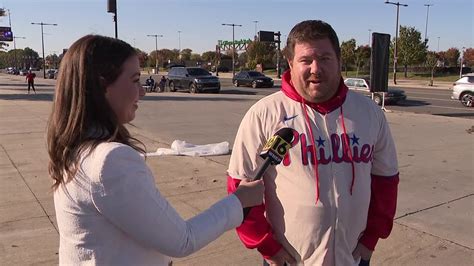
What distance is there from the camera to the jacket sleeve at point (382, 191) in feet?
7.71

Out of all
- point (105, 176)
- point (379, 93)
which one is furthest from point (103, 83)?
point (379, 93)

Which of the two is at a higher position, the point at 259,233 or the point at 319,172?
the point at 319,172

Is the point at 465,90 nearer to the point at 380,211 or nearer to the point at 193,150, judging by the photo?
the point at 193,150

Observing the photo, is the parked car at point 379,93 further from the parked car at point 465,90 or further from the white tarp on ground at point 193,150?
the white tarp on ground at point 193,150

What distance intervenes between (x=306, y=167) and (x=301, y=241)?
368 millimetres

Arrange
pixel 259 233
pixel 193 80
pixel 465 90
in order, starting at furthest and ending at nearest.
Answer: pixel 193 80 < pixel 465 90 < pixel 259 233

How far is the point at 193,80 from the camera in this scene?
98.4ft

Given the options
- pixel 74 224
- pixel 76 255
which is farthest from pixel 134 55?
pixel 76 255

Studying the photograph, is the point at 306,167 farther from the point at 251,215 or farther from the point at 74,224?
the point at 74,224

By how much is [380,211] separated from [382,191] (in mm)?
103

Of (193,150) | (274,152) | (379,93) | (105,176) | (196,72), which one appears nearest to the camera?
(105,176)

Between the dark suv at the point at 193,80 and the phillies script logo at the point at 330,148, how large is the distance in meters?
27.6

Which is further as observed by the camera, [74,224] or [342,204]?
[342,204]

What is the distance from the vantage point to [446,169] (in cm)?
741
